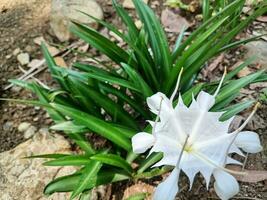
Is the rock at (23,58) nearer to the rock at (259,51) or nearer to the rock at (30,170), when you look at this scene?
the rock at (30,170)

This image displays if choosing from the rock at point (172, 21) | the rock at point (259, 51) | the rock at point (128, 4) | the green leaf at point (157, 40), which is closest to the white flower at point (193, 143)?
the green leaf at point (157, 40)

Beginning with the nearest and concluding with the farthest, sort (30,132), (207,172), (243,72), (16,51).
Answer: (207,172) → (30,132) → (243,72) → (16,51)

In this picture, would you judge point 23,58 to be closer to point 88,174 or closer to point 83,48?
point 83,48

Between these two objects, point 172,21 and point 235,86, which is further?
point 172,21

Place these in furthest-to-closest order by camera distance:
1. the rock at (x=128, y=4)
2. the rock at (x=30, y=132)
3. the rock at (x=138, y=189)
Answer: the rock at (x=128, y=4) < the rock at (x=30, y=132) < the rock at (x=138, y=189)

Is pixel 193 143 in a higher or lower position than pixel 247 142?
higher

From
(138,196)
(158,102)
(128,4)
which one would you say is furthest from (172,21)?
(158,102)

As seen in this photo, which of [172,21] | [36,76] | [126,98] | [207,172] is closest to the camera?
[207,172]
